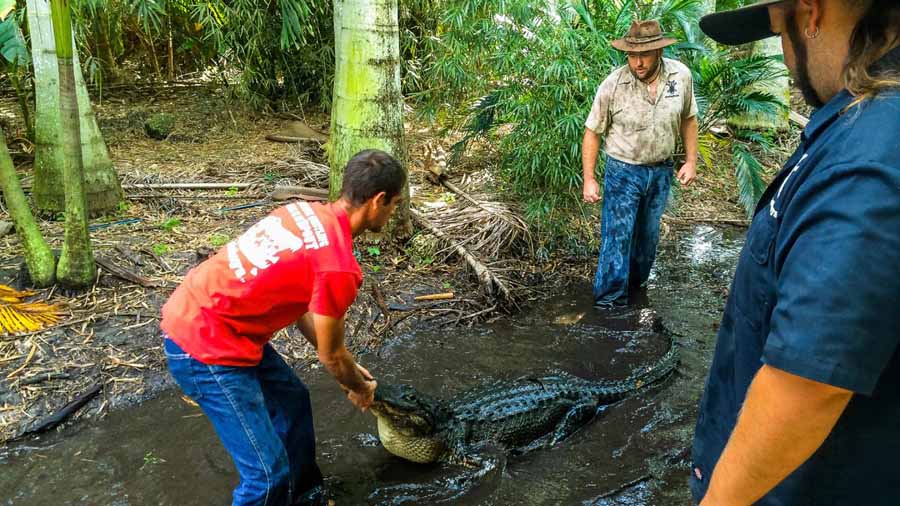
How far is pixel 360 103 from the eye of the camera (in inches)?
198

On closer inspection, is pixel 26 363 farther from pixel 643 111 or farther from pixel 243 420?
pixel 643 111

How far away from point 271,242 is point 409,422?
127 centimetres

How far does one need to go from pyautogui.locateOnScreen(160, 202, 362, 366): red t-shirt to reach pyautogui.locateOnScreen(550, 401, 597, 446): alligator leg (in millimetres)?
1807

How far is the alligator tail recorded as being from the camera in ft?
12.6

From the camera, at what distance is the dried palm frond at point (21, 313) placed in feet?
12.8

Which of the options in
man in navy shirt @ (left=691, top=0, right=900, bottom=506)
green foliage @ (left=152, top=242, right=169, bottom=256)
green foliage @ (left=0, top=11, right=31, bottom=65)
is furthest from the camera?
green foliage @ (left=152, top=242, right=169, bottom=256)

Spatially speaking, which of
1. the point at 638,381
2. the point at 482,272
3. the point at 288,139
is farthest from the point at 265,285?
the point at 288,139

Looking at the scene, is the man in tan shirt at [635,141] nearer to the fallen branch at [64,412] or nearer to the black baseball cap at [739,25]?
the black baseball cap at [739,25]

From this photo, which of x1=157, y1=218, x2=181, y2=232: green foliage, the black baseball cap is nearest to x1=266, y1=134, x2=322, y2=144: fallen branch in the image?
x1=157, y1=218, x2=181, y2=232: green foliage

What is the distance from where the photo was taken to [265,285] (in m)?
2.28

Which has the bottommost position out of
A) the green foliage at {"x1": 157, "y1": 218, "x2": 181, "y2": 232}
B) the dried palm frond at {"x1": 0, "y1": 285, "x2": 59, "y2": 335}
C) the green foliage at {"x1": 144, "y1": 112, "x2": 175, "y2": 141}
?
the dried palm frond at {"x1": 0, "y1": 285, "x2": 59, "y2": 335}

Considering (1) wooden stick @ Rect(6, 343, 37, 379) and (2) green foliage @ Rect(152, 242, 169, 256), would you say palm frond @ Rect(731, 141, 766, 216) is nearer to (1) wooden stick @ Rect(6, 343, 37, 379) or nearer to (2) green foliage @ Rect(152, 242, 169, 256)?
(2) green foliage @ Rect(152, 242, 169, 256)

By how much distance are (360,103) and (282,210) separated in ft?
9.34

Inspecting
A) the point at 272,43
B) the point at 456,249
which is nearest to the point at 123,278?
the point at 456,249
